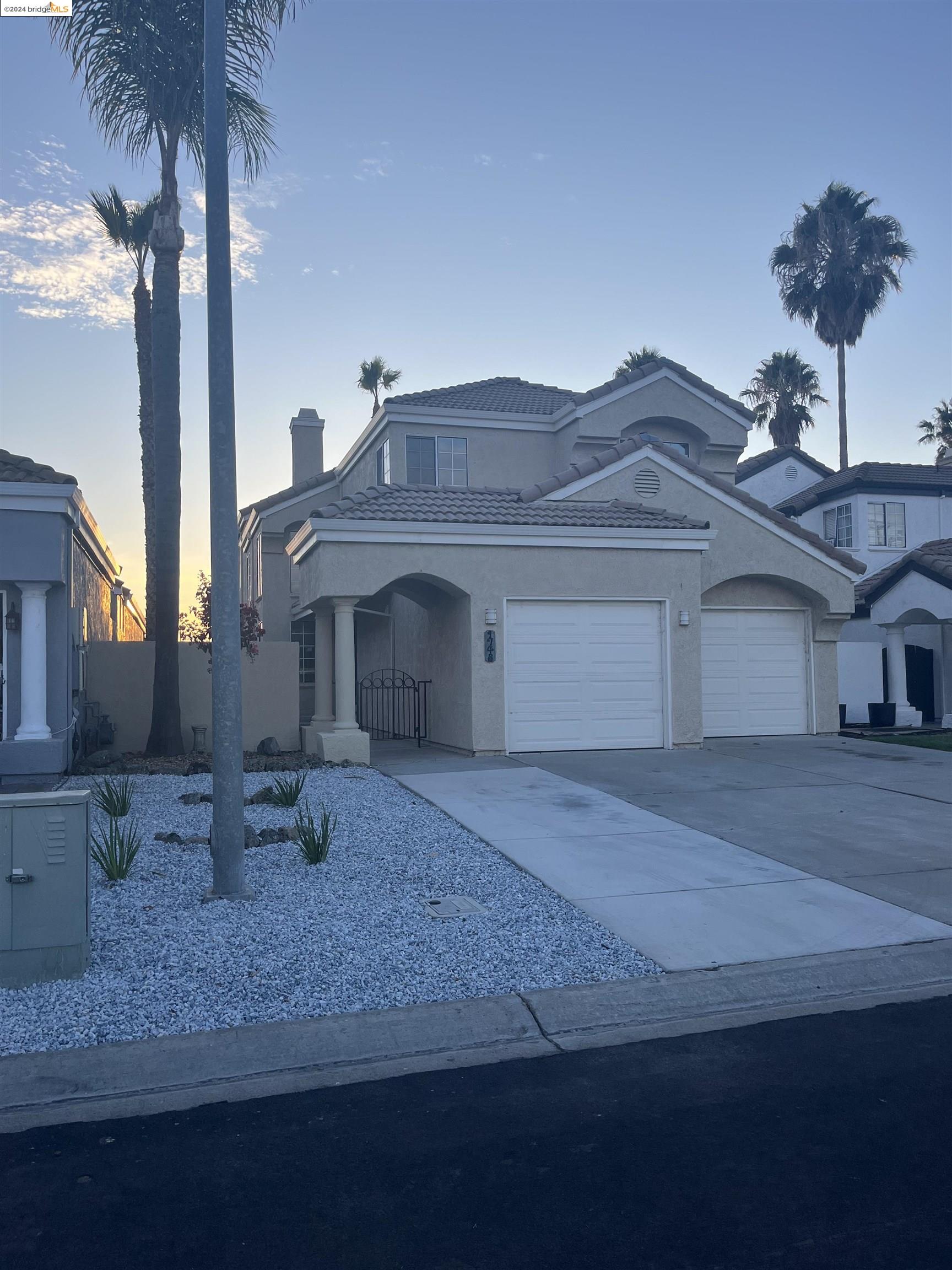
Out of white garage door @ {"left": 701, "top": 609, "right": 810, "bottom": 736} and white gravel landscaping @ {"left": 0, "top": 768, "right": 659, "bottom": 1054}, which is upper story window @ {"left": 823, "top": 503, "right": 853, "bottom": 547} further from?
white gravel landscaping @ {"left": 0, "top": 768, "right": 659, "bottom": 1054}

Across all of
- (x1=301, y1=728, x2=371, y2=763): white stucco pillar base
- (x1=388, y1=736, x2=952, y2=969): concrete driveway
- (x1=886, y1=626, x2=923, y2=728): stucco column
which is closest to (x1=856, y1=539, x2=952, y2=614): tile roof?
(x1=886, y1=626, x2=923, y2=728): stucco column

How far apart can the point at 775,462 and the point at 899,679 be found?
16.0 meters

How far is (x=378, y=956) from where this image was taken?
649cm

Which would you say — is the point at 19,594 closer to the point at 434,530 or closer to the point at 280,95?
the point at 434,530

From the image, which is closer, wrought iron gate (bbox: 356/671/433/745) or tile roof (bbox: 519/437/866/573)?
tile roof (bbox: 519/437/866/573)

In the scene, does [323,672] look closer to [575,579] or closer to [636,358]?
[575,579]

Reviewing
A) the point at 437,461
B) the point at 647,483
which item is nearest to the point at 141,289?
the point at 437,461

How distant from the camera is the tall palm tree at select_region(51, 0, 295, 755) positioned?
1563 cm

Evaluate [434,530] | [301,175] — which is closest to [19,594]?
[434,530]

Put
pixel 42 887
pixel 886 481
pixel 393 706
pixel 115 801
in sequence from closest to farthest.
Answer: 1. pixel 42 887
2. pixel 115 801
3. pixel 393 706
4. pixel 886 481

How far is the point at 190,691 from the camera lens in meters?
18.0

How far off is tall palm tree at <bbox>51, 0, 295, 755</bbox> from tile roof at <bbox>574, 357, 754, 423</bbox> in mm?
9719

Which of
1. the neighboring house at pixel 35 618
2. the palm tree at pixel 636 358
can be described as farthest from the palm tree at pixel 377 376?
the neighboring house at pixel 35 618

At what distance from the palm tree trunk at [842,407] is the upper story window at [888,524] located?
44.1 ft
